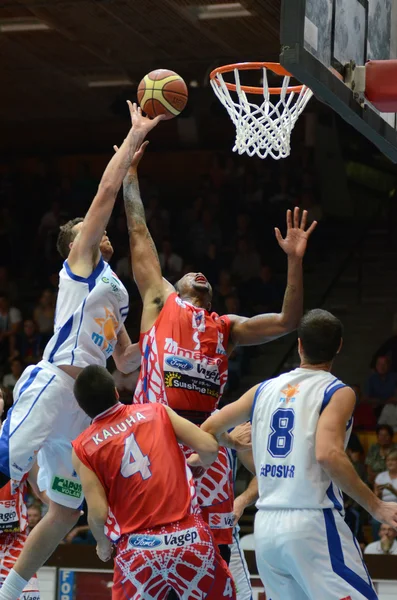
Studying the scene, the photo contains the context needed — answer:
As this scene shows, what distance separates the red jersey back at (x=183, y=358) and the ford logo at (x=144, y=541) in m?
1.56

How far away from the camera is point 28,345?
53.7ft

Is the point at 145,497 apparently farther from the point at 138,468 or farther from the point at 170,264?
the point at 170,264

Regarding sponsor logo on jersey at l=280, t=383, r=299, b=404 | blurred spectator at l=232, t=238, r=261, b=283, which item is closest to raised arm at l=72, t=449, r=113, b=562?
sponsor logo on jersey at l=280, t=383, r=299, b=404

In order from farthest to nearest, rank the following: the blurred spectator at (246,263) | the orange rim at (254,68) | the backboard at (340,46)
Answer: the blurred spectator at (246,263), the orange rim at (254,68), the backboard at (340,46)

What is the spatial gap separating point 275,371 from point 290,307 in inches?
387

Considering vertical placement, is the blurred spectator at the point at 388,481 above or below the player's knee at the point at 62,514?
below

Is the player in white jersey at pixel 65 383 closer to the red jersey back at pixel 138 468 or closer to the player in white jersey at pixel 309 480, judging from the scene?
the red jersey back at pixel 138 468

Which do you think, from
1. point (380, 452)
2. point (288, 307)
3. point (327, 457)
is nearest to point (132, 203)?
point (288, 307)

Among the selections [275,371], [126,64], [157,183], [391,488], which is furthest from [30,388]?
[157,183]

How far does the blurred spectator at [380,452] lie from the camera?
12484 mm

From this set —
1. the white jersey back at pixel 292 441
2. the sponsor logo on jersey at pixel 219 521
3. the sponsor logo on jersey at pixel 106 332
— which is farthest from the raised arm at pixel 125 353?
the white jersey back at pixel 292 441

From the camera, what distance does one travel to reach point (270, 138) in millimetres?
7309

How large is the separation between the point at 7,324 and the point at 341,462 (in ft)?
41.5

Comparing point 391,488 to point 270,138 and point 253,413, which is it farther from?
point 253,413
